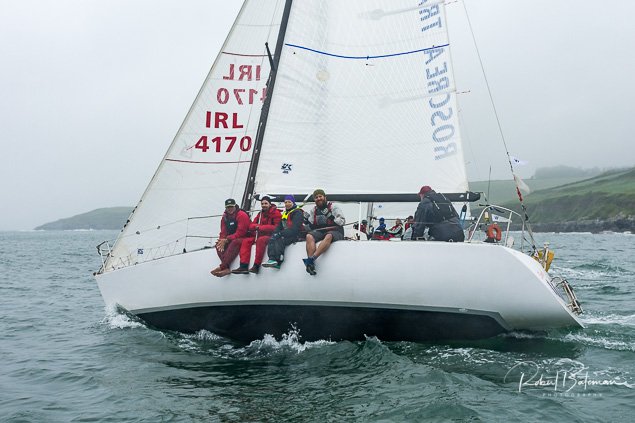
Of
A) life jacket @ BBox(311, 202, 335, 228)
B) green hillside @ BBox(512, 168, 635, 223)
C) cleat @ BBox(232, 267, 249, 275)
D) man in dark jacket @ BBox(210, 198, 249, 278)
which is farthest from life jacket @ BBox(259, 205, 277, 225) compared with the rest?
green hillside @ BBox(512, 168, 635, 223)

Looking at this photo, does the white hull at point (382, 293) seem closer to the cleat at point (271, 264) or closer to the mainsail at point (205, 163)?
the cleat at point (271, 264)

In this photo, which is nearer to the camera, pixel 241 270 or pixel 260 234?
pixel 241 270

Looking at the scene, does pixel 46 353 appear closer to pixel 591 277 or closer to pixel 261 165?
pixel 261 165

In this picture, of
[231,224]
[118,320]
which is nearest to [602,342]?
[231,224]

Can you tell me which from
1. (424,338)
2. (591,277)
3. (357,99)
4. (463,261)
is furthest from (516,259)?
(591,277)

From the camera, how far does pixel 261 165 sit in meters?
9.19

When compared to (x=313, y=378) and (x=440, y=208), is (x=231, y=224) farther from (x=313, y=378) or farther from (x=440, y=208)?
(x=440, y=208)

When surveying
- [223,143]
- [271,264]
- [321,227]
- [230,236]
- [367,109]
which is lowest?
[271,264]

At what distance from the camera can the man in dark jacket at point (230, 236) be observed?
8.15 metres

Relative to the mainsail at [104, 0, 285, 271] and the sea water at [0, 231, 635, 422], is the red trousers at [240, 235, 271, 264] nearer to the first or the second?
the sea water at [0, 231, 635, 422]

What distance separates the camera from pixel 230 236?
27.4 feet

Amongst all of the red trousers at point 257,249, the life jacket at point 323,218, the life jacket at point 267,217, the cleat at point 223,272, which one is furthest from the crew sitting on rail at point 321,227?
the cleat at point 223,272

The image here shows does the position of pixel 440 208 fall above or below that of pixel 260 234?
above

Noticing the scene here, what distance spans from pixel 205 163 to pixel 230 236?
2576 millimetres
